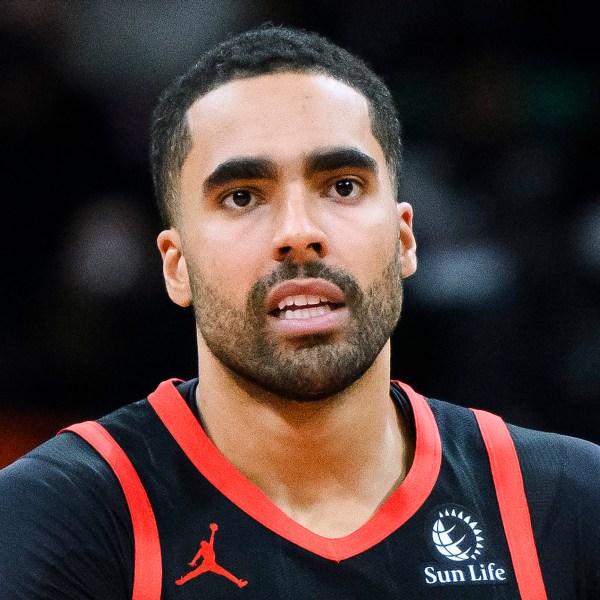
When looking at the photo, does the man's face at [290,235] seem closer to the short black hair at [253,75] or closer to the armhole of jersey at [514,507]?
the short black hair at [253,75]

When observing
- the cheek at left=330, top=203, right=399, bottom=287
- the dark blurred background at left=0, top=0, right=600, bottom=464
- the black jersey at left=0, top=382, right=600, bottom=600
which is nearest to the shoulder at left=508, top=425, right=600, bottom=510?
the black jersey at left=0, top=382, right=600, bottom=600

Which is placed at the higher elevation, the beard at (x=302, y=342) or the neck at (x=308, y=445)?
the beard at (x=302, y=342)

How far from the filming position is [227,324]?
191 cm

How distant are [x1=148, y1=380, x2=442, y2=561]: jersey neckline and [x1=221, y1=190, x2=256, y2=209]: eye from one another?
45cm

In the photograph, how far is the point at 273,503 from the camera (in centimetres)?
192

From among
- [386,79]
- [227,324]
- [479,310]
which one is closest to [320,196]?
[227,324]

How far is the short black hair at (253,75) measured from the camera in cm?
202

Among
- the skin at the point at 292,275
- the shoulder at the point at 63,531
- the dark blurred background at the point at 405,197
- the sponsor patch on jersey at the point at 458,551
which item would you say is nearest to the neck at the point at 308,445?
the skin at the point at 292,275

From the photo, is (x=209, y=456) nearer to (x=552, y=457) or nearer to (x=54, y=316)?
(x=552, y=457)

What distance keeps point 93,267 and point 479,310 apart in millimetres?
1558

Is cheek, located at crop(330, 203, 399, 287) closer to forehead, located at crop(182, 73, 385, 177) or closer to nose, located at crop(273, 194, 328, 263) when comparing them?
nose, located at crop(273, 194, 328, 263)

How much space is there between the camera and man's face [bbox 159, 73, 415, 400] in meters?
1.84

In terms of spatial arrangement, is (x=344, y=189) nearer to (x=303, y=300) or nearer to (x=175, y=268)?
(x=303, y=300)

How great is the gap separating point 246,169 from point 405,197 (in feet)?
7.04
